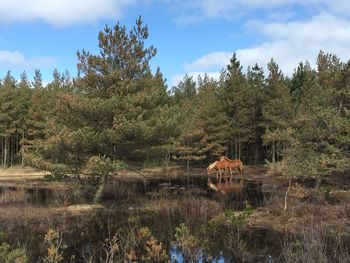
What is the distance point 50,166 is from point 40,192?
25.8ft

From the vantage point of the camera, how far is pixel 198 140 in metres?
57.2

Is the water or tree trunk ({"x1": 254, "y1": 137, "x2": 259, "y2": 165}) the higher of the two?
tree trunk ({"x1": 254, "y1": 137, "x2": 259, "y2": 165})

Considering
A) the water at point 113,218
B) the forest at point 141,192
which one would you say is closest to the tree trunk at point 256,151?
the forest at point 141,192

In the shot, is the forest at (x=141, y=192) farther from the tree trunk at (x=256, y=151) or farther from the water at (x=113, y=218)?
the tree trunk at (x=256, y=151)

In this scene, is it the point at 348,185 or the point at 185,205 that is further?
the point at 348,185

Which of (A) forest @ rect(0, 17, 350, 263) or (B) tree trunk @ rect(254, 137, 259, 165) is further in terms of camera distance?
(B) tree trunk @ rect(254, 137, 259, 165)

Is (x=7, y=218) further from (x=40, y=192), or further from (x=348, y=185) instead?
(x=348, y=185)

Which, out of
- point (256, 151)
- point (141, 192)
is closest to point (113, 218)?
point (141, 192)

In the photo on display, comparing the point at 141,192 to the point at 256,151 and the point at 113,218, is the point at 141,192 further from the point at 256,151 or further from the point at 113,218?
the point at 256,151

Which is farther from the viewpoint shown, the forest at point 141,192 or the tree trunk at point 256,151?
the tree trunk at point 256,151

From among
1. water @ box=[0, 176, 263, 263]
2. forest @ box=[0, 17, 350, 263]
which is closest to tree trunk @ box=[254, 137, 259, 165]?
forest @ box=[0, 17, 350, 263]

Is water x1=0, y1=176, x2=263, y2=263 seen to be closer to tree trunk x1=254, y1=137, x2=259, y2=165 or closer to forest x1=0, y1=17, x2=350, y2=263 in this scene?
Result: forest x1=0, y1=17, x2=350, y2=263

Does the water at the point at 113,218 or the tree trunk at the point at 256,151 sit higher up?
the tree trunk at the point at 256,151

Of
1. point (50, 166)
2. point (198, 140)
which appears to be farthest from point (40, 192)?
point (198, 140)
